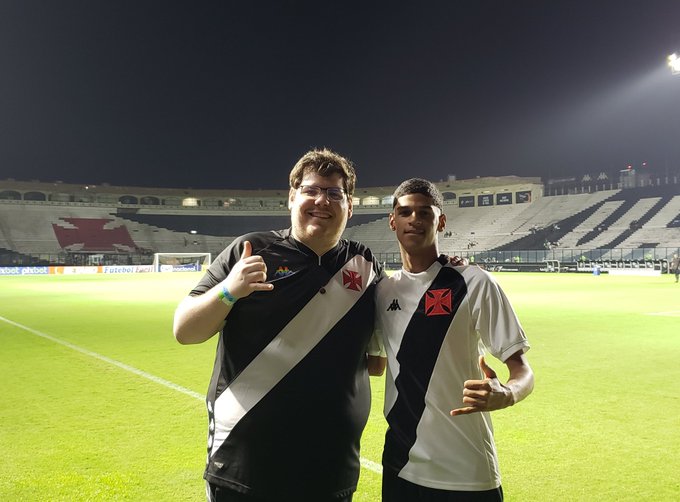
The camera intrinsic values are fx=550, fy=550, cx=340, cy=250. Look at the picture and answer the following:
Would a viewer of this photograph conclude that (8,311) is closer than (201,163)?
Yes

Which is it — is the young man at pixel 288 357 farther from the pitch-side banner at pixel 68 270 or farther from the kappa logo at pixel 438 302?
the pitch-side banner at pixel 68 270

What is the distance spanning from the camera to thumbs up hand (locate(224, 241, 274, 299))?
264 cm

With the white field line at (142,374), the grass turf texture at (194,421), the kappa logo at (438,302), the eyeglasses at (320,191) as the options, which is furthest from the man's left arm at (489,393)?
the white field line at (142,374)

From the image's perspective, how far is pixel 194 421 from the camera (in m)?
6.41

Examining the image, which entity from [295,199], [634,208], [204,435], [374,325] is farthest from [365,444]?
[634,208]

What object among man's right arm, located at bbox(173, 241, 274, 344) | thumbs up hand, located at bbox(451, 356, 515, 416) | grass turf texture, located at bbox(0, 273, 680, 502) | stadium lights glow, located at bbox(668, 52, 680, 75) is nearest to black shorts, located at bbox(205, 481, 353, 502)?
grass turf texture, located at bbox(0, 273, 680, 502)

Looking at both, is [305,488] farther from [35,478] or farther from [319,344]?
[35,478]

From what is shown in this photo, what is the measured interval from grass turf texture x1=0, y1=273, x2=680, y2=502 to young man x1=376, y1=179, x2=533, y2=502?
1.87 ft

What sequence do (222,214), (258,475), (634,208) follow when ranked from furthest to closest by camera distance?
1. (222,214)
2. (634,208)
3. (258,475)

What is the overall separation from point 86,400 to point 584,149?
287ft

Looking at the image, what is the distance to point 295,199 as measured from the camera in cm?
311

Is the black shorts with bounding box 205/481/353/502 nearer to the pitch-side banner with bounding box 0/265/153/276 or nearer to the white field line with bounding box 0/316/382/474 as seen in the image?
the white field line with bounding box 0/316/382/474

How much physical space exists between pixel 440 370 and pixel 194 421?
4.47 m

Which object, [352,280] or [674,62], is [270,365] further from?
[674,62]
